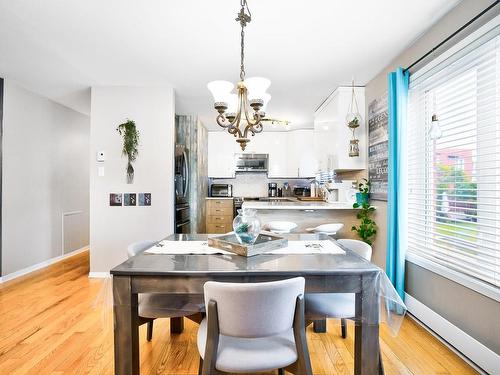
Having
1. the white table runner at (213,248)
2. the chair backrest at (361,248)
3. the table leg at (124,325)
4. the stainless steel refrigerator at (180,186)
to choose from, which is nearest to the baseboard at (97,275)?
the stainless steel refrigerator at (180,186)

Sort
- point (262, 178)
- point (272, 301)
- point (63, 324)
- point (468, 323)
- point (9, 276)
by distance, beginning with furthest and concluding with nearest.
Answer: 1. point (262, 178)
2. point (9, 276)
3. point (63, 324)
4. point (468, 323)
5. point (272, 301)

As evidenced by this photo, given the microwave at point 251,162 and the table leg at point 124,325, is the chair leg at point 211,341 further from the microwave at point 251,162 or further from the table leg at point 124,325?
the microwave at point 251,162

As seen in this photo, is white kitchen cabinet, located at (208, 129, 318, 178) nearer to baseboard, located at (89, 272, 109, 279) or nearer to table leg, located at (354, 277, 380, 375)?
baseboard, located at (89, 272, 109, 279)

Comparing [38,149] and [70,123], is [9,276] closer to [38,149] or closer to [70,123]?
[38,149]

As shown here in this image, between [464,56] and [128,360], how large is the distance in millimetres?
2801

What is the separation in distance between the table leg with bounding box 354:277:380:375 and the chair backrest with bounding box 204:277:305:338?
1.46 ft

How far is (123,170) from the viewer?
12.0ft

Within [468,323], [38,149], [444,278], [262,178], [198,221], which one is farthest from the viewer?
[262,178]

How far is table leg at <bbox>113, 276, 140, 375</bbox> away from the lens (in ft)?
4.45

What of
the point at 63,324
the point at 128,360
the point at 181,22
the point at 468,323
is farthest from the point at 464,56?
the point at 63,324

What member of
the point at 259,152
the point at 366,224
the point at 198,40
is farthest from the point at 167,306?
the point at 259,152

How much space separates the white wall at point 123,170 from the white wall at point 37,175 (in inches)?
38.2

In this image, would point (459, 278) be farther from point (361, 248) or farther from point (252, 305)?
point (252, 305)

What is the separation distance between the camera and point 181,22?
225cm
